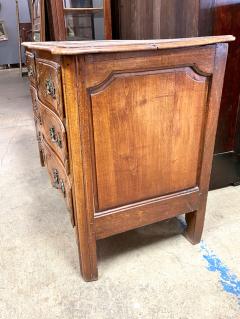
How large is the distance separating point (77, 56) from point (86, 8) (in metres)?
1.47

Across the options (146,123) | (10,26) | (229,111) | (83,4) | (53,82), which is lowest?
(229,111)

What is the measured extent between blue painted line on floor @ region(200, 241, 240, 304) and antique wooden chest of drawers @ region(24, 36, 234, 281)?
0.69 feet

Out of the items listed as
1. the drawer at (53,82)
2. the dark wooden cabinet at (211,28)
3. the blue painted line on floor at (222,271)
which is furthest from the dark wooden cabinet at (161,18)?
the blue painted line on floor at (222,271)

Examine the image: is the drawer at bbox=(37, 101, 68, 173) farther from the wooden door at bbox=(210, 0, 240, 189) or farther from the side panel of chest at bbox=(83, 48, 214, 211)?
the wooden door at bbox=(210, 0, 240, 189)

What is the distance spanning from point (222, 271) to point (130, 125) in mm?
666

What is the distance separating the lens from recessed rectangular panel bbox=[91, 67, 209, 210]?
850 mm

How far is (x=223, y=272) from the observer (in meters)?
1.07

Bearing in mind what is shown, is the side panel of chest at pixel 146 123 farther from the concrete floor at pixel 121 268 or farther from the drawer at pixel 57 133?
the concrete floor at pixel 121 268

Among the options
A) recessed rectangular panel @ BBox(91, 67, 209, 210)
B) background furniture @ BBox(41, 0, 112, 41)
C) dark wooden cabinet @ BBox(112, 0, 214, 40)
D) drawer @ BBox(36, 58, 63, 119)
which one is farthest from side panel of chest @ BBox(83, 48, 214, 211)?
background furniture @ BBox(41, 0, 112, 41)

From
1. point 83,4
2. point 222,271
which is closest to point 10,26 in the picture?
point 83,4

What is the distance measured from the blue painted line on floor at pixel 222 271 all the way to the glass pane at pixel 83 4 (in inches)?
64.1

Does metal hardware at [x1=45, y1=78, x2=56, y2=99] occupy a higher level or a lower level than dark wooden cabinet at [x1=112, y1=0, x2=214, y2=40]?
lower

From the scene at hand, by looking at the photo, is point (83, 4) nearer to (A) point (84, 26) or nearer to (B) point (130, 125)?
(A) point (84, 26)

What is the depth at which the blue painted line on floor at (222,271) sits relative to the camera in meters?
1.00
